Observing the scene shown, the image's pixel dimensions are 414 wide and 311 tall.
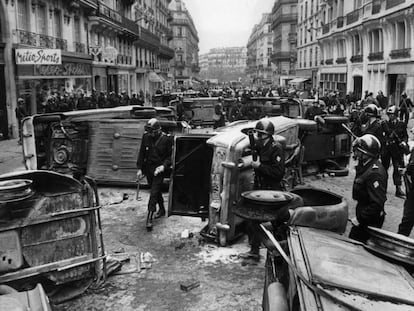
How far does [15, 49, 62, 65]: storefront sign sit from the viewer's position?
1869 cm

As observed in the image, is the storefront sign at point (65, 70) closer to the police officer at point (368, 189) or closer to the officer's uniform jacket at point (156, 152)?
the officer's uniform jacket at point (156, 152)

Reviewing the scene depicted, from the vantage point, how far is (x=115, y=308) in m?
5.09

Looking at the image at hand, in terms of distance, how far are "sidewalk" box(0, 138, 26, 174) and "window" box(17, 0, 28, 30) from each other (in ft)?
19.0

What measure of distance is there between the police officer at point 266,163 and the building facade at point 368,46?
73.9 feet

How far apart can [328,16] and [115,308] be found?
152 feet

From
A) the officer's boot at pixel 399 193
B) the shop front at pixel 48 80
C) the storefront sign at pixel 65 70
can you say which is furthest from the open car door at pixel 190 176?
the storefront sign at pixel 65 70

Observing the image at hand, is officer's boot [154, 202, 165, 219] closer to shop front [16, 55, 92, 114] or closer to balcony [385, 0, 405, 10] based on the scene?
shop front [16, 55, 92, 114]

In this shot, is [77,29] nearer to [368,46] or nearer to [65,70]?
[65,70]

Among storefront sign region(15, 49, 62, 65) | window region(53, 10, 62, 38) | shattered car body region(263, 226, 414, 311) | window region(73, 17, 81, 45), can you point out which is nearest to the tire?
shattered car body region(263, 226, 414, 311)

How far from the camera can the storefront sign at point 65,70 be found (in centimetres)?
2219

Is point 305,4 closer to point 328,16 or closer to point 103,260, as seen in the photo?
point 328,16

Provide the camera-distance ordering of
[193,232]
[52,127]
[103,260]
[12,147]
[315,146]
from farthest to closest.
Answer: [12,147], [315,146], [52,127], [193,232], [103,260]

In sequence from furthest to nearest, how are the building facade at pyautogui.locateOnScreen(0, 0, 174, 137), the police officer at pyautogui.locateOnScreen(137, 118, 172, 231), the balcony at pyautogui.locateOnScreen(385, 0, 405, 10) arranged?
the balcony at pyautogui.locateOnScreen(385, 0, 405, 10), the building facade at pyautogui.locateOnScreen(0, 0, 174, 137), the police officer at pyautogui.locateOnScreen(137, 118, 172, 231)

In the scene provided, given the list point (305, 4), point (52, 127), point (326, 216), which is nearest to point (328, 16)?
point (305, 4)
